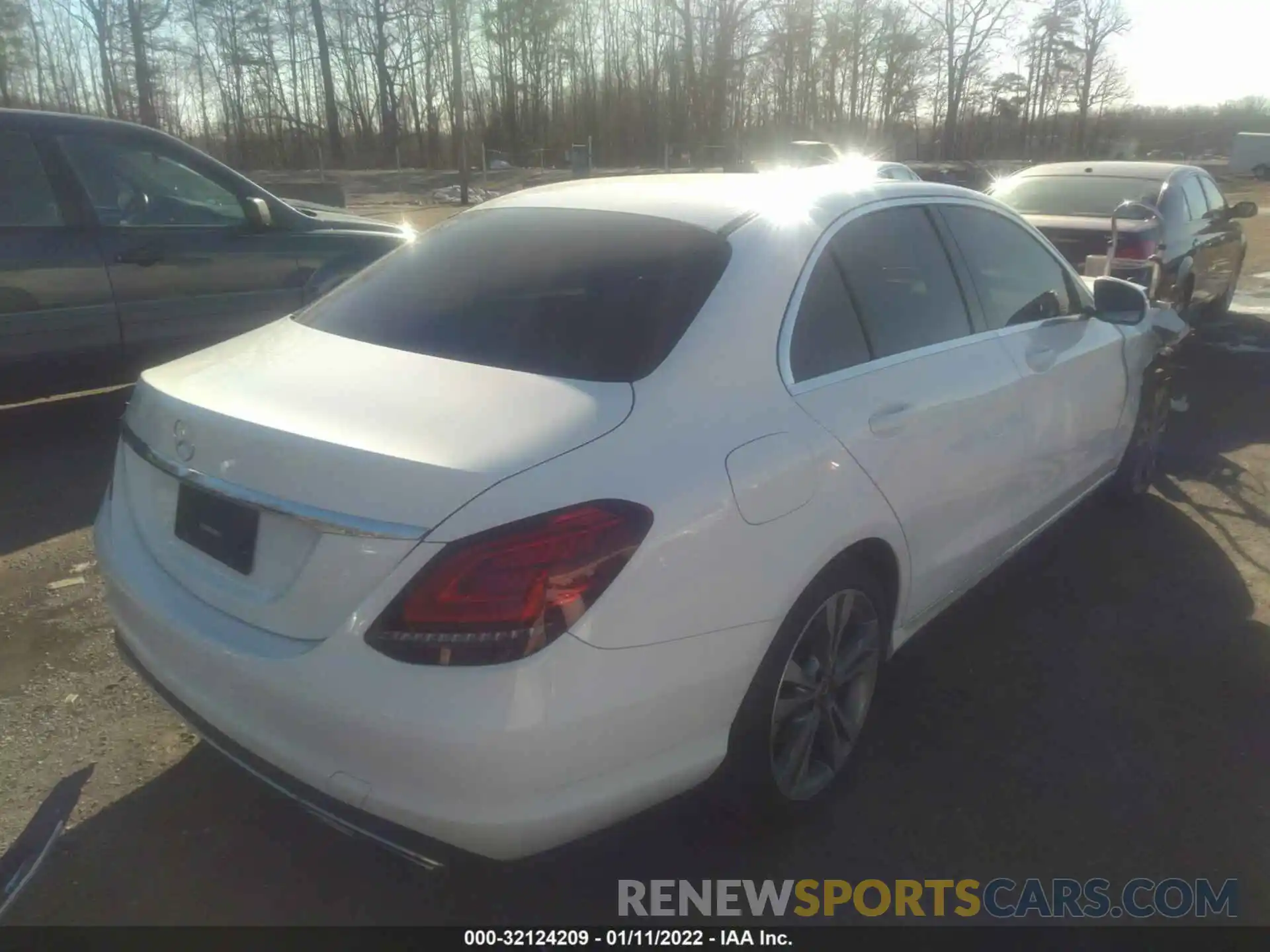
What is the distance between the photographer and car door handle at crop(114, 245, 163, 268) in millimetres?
5590

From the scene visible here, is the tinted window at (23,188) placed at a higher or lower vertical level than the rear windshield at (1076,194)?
higher

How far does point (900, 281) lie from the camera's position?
3156 millimetres

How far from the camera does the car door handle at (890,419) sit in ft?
8.88

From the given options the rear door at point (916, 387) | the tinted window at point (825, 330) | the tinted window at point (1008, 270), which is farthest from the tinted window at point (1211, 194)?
the tinted window at point (825, 330)

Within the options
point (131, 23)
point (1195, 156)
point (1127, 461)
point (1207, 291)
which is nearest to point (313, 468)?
point (1127, 461)

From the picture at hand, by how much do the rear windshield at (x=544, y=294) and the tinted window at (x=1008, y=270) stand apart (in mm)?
1258

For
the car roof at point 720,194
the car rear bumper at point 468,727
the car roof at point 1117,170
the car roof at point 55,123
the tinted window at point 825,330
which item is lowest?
the car rear bumper at point 468,727

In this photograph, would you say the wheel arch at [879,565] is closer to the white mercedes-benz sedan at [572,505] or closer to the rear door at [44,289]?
the white mercedes-benz sedan at [572,505]

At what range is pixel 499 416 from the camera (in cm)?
217

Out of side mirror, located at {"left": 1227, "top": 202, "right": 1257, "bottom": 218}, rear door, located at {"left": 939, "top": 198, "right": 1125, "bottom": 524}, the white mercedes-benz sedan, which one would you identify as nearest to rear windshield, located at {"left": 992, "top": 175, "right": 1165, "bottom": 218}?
side mirror, located at {"left": 1227, "top": 202, "right": 1257, "bottom": 218}

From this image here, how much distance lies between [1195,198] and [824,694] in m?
8.44

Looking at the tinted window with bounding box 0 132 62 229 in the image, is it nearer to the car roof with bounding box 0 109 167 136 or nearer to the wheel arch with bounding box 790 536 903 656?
the car roof with bounding box 0 109 167 136

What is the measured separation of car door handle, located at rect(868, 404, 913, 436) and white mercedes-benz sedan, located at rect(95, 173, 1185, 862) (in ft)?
0.04

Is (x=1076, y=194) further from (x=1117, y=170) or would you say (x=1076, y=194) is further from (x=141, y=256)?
(x=141, y=256)
